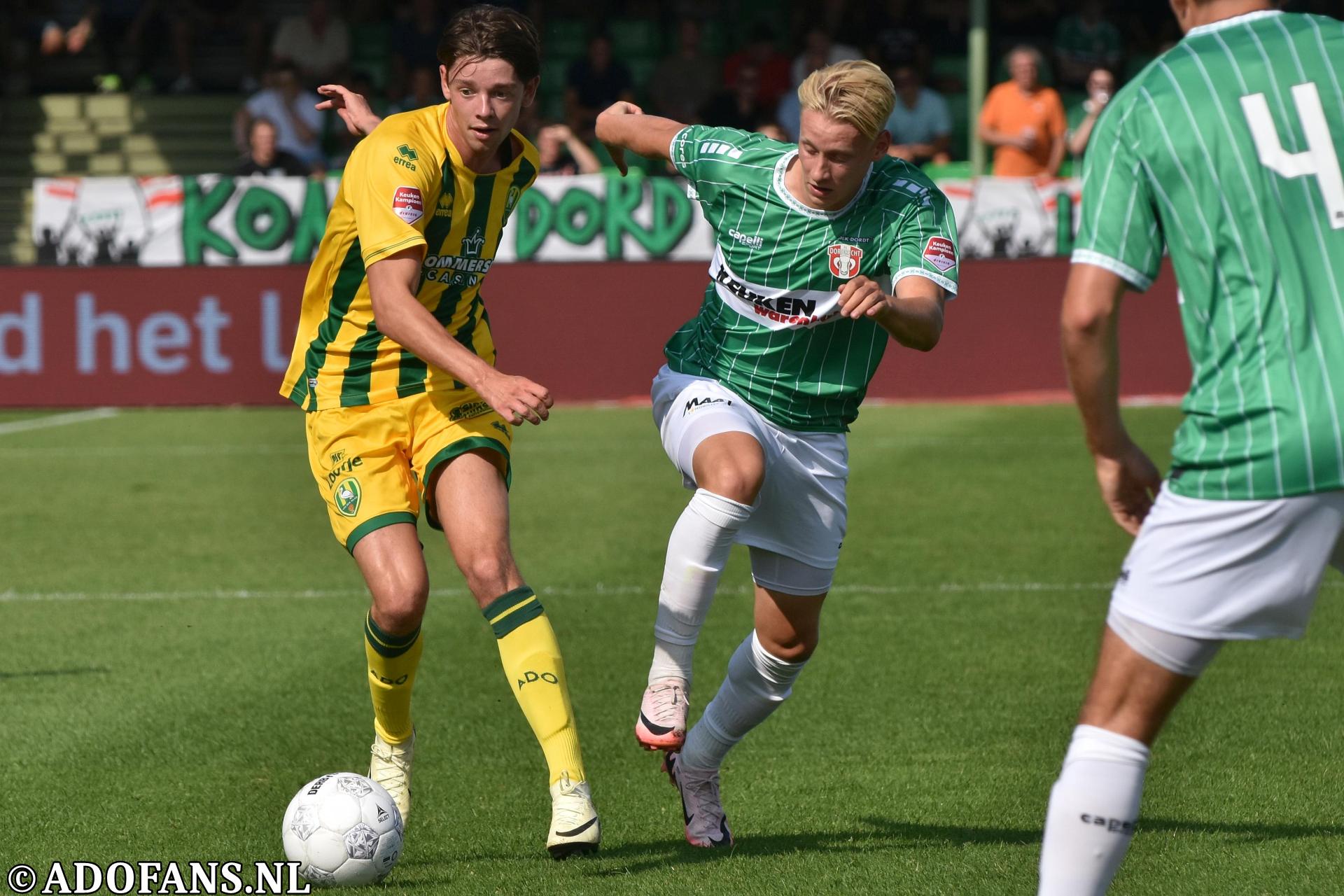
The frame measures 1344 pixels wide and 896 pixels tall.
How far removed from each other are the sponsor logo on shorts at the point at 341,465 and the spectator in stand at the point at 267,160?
1267cm

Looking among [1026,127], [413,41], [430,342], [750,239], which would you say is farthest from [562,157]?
[430,342]

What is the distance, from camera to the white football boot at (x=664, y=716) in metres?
4.27

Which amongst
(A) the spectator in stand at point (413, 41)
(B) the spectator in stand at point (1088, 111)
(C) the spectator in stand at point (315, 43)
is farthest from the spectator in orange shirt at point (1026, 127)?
(C) the spectator in stand at point (315, 43)

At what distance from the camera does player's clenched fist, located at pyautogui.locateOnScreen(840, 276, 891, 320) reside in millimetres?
3768

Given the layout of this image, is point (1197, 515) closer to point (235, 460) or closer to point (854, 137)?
point (854, 137)

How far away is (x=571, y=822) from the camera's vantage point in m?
4.15

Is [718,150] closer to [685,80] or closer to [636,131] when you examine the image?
[636,131]

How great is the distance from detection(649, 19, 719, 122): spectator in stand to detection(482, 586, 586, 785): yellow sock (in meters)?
15.3

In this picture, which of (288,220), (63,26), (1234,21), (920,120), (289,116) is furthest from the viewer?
(63,26)

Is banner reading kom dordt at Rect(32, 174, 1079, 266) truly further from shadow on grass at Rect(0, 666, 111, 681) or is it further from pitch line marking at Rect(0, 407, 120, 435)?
shadow on grass at Rect(0, 666, 111, 681)

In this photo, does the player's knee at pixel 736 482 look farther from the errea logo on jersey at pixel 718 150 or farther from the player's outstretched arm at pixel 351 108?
the player's outstretched arm at pixel 351 108

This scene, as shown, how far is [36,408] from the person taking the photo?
1498cm

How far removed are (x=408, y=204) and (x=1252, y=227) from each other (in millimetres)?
2246

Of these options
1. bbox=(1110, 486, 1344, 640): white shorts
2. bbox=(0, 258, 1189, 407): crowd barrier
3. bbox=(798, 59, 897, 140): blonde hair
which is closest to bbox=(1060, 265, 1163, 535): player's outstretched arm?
bbox=(1110, 486, 1344, 640): white shorts
